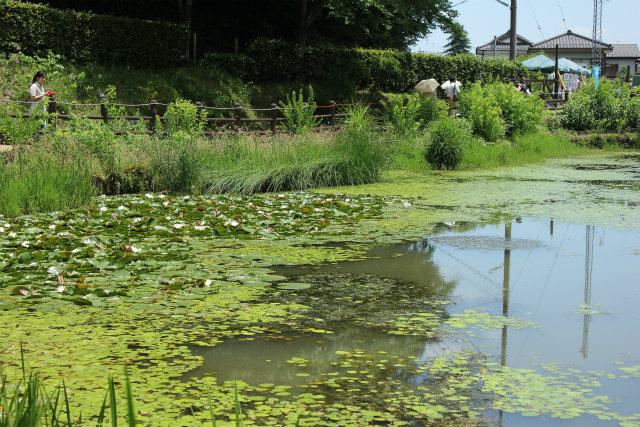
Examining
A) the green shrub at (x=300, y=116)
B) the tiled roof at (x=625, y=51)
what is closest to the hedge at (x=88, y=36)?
the green shrub at (x=300, y=116)

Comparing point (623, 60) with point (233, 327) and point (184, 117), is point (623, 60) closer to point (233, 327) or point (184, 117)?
point (184, 117)

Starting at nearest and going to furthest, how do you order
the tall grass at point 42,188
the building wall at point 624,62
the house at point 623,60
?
1. the tall grass at point 42,188
2. the house at point 623,60
3. the building wall at point 624,62

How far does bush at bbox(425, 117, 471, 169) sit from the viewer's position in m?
14.5

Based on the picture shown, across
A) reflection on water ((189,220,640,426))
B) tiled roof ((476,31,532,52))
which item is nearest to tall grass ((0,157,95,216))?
reflection on water ((189,220,640,426))

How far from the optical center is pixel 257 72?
24.5 m

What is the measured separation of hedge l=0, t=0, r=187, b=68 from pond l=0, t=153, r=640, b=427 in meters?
12.4

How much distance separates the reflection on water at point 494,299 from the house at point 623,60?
7501 centimetres

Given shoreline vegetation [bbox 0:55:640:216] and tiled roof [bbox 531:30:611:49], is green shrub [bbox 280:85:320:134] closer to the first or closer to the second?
shoreline vegetation [bbox 0:55:640:216]

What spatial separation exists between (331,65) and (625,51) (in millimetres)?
61979

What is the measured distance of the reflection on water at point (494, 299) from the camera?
151 inches

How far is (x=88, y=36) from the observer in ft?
67.2

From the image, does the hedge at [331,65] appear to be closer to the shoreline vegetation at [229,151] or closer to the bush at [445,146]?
the shoreline vegetation at [229,151]

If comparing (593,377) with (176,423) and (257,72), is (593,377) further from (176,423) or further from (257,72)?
(257,72)

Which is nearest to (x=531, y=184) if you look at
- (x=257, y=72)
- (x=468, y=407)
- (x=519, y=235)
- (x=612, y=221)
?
(x=612, y=221)
